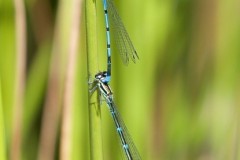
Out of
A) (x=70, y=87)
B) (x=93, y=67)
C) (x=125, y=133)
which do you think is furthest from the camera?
(x=125, y=133)

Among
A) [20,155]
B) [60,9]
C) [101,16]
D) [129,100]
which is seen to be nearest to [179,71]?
[129,100]

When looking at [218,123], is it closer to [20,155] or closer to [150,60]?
[150,60]

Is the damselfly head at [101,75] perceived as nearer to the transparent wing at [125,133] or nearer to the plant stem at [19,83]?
the transparent wing at [125,133]

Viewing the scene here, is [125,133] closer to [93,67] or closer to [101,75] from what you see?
[101,75]

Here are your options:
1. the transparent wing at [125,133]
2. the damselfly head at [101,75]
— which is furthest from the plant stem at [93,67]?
the transparent wing at [125,133]

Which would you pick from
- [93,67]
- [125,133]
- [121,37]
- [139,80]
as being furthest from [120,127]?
[93,67]

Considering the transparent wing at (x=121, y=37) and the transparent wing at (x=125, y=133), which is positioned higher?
the transparent wing at (x=121, y=37)
